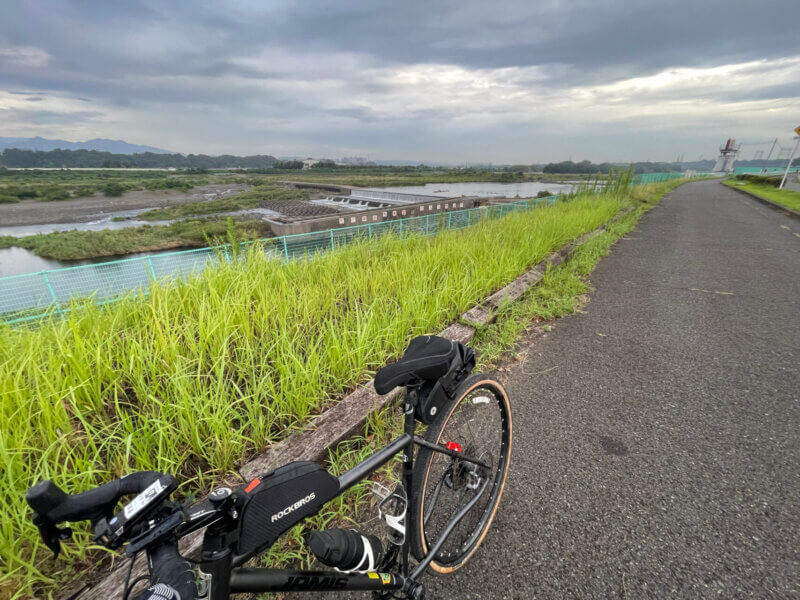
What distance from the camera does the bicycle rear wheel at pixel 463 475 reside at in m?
1.34

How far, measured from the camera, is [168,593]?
0.57m

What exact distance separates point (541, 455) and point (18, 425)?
2698 mm

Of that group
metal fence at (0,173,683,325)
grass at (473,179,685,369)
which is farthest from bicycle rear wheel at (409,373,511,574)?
metal fence at (0,173,683,325)

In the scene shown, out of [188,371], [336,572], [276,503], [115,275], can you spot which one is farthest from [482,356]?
[115,275]

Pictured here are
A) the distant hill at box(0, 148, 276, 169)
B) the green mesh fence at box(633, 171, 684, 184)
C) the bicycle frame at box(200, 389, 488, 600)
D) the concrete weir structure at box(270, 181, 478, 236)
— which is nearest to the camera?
the bicycle frame at box(200, 389, 488, 600)

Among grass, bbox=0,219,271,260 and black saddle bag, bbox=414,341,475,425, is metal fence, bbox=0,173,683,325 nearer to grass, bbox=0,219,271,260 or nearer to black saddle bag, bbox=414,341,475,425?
black saddle bag, bbox=414,341,475,425

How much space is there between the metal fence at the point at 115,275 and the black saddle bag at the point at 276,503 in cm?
252

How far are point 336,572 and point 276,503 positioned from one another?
477 mm

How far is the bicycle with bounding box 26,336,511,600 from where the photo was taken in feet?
1.92

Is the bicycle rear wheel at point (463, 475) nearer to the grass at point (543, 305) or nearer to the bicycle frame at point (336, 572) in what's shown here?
the bicycle frame at point (336, 572)

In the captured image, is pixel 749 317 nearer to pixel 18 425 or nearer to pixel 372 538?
pixel 372 538

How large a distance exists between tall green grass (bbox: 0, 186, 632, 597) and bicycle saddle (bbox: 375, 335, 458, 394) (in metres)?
1.00

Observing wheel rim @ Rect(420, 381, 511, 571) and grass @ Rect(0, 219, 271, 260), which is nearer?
wheel rim @ Rect(420, 381, 511, 571)

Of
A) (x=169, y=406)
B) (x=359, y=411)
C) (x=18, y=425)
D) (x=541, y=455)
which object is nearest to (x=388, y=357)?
(x=359, y=411)
